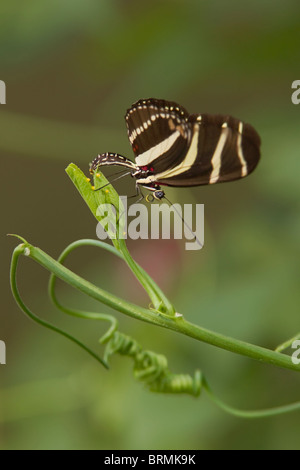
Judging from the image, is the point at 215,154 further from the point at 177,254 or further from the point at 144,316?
the point at 177,254

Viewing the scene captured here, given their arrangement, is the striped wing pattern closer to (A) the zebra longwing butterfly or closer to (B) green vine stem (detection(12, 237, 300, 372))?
(A) the zebra longwing butterfly

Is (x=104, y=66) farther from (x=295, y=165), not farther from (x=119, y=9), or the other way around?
(x=295, y=165)

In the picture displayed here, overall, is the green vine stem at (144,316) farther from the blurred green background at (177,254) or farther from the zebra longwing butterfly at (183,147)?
the blurred green background at (177,254)

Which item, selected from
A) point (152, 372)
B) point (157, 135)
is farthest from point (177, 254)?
point (157, 135)

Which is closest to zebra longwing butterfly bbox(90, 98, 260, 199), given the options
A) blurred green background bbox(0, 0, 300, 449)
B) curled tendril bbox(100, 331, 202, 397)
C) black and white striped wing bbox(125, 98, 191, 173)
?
black and white striped wing bbox(125, 98, 191, 173)

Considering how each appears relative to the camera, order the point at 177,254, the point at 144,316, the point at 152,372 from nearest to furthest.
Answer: the point at 144,316 < the point at 152,372 < the point at 177,254

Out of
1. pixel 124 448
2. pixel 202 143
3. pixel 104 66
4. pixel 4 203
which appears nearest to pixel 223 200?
pixel 4 203

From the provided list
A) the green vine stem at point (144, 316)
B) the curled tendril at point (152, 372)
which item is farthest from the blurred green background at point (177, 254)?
the green vine stem at point (144, 316)
